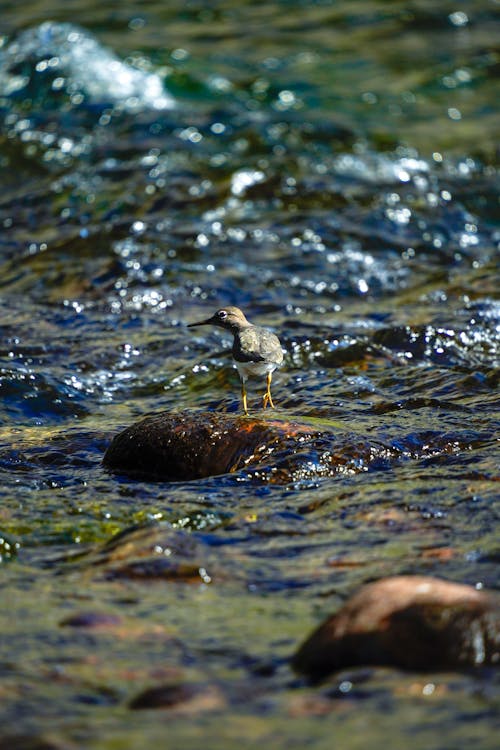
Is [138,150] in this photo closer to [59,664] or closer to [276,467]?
[276,467]

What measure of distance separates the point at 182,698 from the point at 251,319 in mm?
6123

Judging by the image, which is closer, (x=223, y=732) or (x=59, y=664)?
(x=223, y=732)

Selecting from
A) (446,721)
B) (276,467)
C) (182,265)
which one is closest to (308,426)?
(276,467)

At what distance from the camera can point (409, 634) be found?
11.8 ft

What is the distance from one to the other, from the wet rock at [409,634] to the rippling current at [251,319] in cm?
10

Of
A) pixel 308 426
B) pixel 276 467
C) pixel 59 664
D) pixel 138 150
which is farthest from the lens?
pixel 138 150

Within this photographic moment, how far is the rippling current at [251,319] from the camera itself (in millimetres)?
3666

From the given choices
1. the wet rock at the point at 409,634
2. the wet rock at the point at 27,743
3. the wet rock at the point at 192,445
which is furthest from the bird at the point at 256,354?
the wet rock at the point at 27,743

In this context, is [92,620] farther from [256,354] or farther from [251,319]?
[251,319]

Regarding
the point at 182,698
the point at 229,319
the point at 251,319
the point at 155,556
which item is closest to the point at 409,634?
the point at 182,698

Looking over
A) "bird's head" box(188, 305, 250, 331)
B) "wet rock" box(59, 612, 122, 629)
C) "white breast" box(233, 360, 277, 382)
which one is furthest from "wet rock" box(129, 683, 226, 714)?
"bird's head" box(188, 305, 250, 331)

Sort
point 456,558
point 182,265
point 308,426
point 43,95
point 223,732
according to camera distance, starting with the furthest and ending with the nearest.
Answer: point 43,95
point 182,265
point 308,426
point 456,558
point 223,732

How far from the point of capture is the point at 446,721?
3.19 meters

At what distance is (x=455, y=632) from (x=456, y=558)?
953 millimetres
